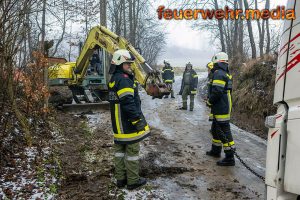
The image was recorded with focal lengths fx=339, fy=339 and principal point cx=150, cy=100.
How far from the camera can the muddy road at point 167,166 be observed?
5070mm

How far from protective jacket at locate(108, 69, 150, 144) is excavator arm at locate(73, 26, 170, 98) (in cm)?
319

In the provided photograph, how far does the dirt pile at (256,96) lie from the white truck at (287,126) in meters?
6.84

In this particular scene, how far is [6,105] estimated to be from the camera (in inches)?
240

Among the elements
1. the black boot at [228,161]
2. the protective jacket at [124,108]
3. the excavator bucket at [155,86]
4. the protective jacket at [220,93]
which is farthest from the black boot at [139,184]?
the excavator bucket at [155,86]

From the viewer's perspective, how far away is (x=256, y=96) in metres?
12.0

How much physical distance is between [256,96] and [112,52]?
5372 mm

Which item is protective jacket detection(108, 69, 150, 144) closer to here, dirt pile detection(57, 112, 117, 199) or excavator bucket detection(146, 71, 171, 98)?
dirt pile detection(57, 112, 117, 199)

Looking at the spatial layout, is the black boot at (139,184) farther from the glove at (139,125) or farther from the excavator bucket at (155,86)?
the excavator bucket at (155,86)

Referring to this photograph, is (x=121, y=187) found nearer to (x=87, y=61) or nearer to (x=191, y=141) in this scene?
(x=191, y=141)

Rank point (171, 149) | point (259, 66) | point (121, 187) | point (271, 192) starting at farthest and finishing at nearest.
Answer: point (259, 66)
point (171, 149)
point (121, 187)
point (271, 192)

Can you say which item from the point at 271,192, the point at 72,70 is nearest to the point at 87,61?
the point at 72,70

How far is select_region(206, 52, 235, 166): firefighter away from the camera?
6.42 meters

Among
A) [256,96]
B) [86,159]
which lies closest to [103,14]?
[256,96]

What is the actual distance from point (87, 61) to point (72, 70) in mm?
1110
